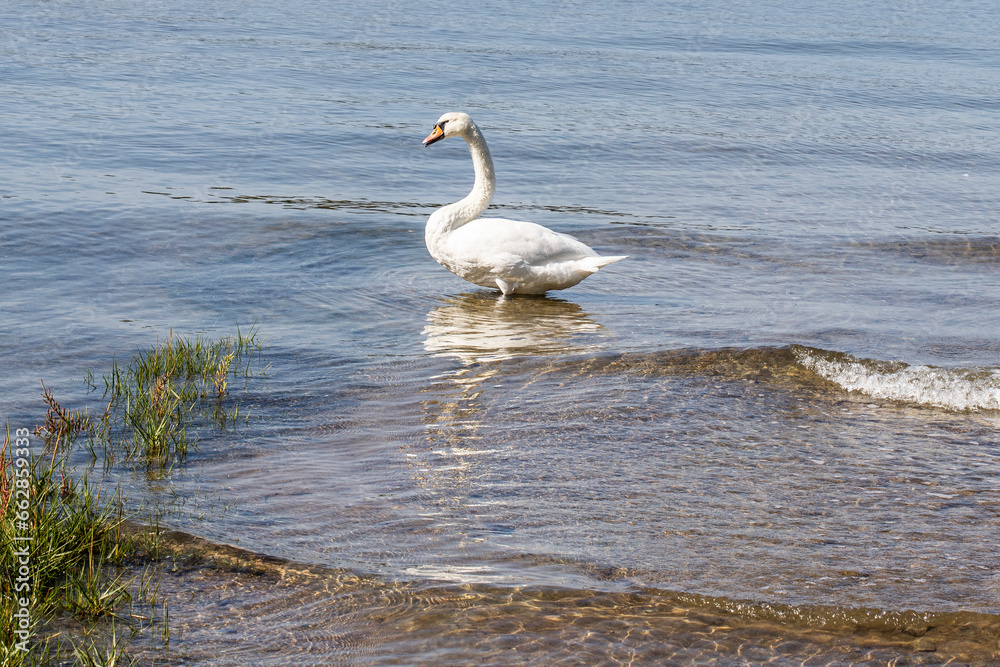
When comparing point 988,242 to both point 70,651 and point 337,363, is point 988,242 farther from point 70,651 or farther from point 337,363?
point 70,651

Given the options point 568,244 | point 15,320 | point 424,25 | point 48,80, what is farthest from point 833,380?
point 424,25

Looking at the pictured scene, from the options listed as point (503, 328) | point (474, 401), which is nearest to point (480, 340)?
point (503, 328)

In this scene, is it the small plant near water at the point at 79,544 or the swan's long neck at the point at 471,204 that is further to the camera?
the swan's long neck at the point at 471,204

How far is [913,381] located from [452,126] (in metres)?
4.99

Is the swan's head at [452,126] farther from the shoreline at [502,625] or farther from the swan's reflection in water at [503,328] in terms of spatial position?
the shoreline at [502,625]

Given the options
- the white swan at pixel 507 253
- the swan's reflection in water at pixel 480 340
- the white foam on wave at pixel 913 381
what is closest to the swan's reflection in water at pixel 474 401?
the swan's reflection in water at pixel 480 340

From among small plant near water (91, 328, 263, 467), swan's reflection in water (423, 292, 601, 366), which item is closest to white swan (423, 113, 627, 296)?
swan's reflection in water (423, 292, 601, 366)

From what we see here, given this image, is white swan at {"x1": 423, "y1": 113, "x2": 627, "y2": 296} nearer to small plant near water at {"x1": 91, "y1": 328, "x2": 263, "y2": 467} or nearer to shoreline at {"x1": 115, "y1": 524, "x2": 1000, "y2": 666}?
small plant near water at {"x1": 91, "y1": 328, "x2": 263, "y2": 467}

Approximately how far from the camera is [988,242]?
1176 cm

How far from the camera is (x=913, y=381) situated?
23.4 feet

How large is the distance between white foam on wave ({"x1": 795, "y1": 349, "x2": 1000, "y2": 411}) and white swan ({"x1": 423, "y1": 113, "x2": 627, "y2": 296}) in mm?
2256

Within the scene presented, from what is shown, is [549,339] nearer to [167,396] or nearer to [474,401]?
[474,401]

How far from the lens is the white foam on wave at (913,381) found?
683 centimetres

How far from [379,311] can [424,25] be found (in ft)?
71.6
